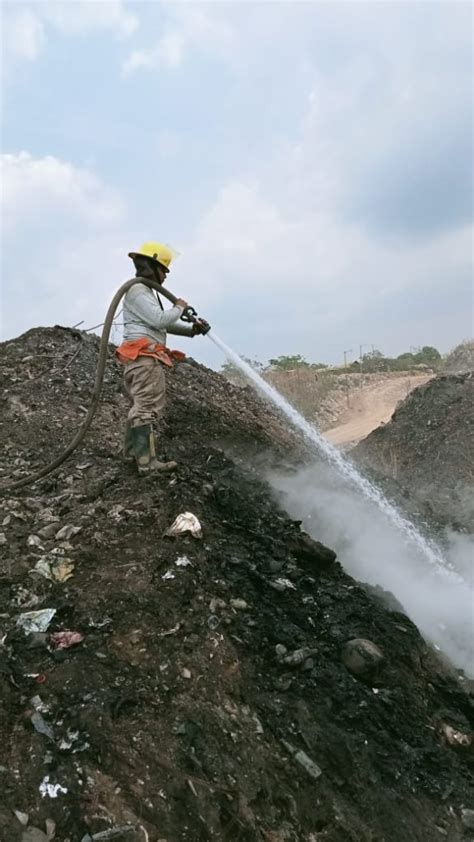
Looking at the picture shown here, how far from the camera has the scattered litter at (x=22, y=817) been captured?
2.09 metres

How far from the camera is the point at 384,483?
846 centimetres

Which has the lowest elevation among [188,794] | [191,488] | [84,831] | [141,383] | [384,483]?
[84,831]

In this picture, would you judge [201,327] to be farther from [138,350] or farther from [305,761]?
[305,761]

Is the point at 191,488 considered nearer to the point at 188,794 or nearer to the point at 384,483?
the point at 188,794

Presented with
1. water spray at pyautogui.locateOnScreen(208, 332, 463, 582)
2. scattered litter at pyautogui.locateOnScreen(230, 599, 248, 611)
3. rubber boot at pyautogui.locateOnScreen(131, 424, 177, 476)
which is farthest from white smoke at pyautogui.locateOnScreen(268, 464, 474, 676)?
scattered litter at pyautogui.locateOnScreen(230, 599, 248, 611)

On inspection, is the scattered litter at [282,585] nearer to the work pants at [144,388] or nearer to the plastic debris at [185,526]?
the plastic debris at [185,526]

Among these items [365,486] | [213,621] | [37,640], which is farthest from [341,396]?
[37,640]

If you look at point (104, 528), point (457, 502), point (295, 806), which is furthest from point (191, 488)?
point (457, 502)

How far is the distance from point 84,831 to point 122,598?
1153 millimetres

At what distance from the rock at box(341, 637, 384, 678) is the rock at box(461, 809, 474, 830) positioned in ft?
2.38

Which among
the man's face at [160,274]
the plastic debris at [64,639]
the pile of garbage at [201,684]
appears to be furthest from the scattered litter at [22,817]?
the man's face at [160,274]

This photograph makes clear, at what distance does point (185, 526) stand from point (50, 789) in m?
1.71

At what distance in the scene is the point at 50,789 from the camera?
87.0 inches

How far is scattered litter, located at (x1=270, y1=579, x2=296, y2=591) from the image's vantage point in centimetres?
368
